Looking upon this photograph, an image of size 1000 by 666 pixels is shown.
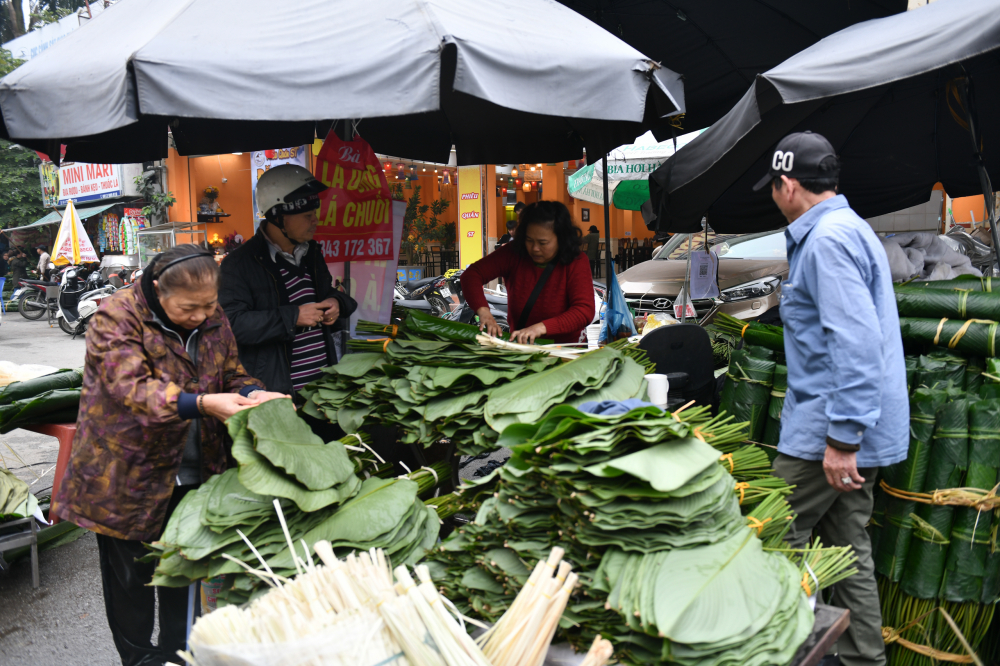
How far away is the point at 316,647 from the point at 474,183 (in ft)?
55.8

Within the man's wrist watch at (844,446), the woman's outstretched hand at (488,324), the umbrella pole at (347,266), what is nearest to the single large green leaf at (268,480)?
the woman's outstretched hand at (488,324)

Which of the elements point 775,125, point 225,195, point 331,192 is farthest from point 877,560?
point 225,195

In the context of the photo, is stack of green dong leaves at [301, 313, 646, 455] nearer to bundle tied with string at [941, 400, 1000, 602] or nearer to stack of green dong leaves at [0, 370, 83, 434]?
bundle tied with string at [941, 400, 1000, 602]

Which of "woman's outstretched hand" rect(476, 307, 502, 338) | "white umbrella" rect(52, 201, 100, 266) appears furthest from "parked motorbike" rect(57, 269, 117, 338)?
"woman's outstretched hand" rect(476, 307, 502, 338)

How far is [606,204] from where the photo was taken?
4441 mm

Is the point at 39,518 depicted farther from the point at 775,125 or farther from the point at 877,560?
the point at 775,125

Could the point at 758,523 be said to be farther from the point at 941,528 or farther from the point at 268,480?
the point at 268,480

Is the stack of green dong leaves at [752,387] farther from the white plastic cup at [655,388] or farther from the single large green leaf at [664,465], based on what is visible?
the single large green leaf at [664,465]

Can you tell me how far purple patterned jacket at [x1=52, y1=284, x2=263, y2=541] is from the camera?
2.16 metres

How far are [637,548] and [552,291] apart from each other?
2.36m

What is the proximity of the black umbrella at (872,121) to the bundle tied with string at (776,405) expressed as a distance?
3.98ft

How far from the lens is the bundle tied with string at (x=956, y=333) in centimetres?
266

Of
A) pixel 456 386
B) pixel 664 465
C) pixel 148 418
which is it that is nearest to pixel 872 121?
pixel 456 386

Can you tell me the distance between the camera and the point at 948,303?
9.27 feet
